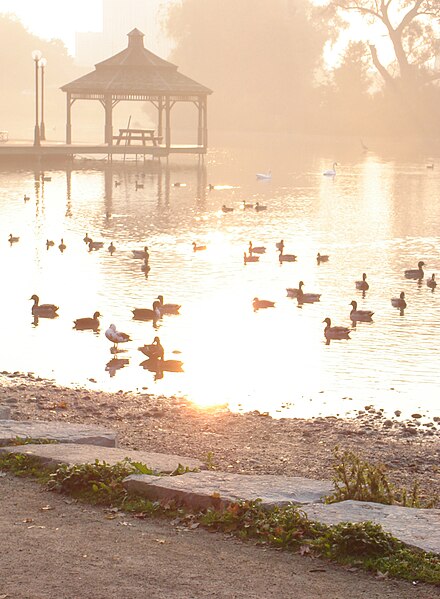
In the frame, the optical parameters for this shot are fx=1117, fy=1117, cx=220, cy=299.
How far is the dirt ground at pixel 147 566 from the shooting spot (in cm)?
701

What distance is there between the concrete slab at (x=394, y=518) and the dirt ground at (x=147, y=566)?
0.43 metres

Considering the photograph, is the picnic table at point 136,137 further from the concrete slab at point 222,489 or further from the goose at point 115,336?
the concrete slab at point 222,489

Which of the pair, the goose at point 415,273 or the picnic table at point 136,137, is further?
the picnic table at point 136,137

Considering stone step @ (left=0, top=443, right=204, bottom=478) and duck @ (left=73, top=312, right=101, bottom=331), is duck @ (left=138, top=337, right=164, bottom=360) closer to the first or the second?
duck @ (left=73, top=312, right=101, bottom=331)

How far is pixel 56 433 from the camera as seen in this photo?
1067 centimetres

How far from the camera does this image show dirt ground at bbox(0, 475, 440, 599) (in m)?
7.01

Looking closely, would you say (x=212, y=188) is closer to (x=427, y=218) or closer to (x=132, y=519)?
(x=427, y=218)

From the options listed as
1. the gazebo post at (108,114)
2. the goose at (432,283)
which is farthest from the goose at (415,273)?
the gazebo post at (108,114)

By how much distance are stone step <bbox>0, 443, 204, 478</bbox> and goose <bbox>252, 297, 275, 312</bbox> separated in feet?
42.6

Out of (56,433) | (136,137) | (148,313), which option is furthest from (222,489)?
(136,137)

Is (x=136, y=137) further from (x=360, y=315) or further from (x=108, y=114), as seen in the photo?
(x=360, y=315)

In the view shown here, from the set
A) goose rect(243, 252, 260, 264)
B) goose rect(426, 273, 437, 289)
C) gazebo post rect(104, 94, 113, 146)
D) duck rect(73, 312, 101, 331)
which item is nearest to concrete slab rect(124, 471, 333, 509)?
duck rect(73, 312, 101, 331)

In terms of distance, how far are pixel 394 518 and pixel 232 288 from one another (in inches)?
706

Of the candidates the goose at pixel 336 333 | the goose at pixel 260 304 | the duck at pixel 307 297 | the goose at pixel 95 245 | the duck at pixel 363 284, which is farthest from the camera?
the goose at pixel 95 245
